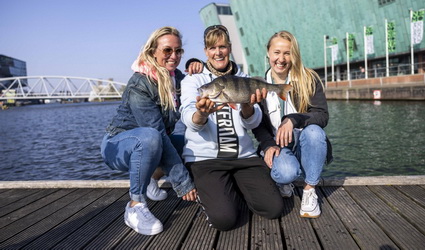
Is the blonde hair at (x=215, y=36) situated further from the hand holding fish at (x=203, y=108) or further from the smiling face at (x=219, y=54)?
the hand holding fish at (x=203, y=108)

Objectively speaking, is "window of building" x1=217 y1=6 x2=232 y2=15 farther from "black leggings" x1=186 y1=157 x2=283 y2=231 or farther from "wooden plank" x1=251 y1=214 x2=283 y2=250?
"wooden plank" x1=251 y1=214 x2=283 y2=250

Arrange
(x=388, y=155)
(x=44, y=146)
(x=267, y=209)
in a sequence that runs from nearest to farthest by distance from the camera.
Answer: (x=267, y=209) < (x=388, y=155) < (x=44, y=146)

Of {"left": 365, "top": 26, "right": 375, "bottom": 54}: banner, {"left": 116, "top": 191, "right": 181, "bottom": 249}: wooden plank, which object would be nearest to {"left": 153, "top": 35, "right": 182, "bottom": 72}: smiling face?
{"left": 116, "top": 191, "right": 181, "bottom": 249}: wooden plank

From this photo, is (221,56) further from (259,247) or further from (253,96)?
(259,247)

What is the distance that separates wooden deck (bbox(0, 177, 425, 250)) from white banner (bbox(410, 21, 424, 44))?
115 ft

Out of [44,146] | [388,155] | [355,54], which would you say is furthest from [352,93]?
[44,146]

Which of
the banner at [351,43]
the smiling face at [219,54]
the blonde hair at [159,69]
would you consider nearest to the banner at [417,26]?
the banner at [351,43]

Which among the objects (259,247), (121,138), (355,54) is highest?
(355,54)

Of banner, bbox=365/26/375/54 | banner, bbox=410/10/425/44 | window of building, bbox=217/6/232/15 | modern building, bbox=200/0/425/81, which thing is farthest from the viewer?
window of building, bbox=217/6/232/15

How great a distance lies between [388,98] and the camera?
27.0m

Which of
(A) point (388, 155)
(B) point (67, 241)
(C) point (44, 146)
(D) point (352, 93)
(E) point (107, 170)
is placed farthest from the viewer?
(D) point (352, 93)

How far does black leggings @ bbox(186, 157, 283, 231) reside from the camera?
123 inches

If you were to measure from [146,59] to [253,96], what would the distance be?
139 cm

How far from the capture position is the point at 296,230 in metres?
3.03
